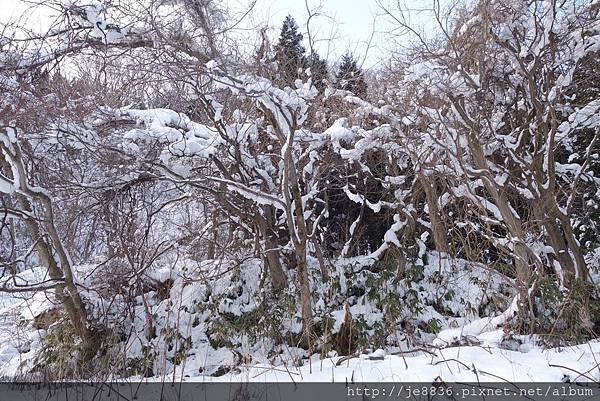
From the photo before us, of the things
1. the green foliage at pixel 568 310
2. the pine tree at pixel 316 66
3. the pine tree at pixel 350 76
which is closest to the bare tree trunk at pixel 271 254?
the pine tree at pixel 316 66

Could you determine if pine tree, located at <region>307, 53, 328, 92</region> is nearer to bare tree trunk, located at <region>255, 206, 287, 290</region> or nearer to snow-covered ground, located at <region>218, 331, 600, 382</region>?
bare tree trunk, located at <region>255, 206, 287, 290</region>

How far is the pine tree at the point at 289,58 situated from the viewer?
5695 mm

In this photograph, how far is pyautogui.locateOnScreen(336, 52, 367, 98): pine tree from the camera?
6.76m

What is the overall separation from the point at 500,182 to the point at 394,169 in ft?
9.31

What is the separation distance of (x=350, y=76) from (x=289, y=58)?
3.61 feet

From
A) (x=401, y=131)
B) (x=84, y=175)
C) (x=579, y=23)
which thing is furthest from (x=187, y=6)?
(x=579, y=23)

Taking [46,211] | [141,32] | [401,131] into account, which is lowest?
[46,211]

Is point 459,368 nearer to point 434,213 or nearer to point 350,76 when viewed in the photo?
point 350,76

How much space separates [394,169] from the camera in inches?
328

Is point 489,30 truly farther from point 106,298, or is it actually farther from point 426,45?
point 106,298

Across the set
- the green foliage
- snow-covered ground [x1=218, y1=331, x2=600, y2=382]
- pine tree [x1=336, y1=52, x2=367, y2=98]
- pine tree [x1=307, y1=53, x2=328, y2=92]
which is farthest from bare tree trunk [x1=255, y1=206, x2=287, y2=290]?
snow-covered ground [x1=218, y1=331, x2=600, y2=382]

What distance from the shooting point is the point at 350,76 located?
22.3 feet

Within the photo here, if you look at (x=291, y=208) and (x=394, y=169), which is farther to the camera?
(x=394, y=169)

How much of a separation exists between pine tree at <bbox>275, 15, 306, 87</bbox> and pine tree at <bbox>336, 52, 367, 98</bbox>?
0.75 m
